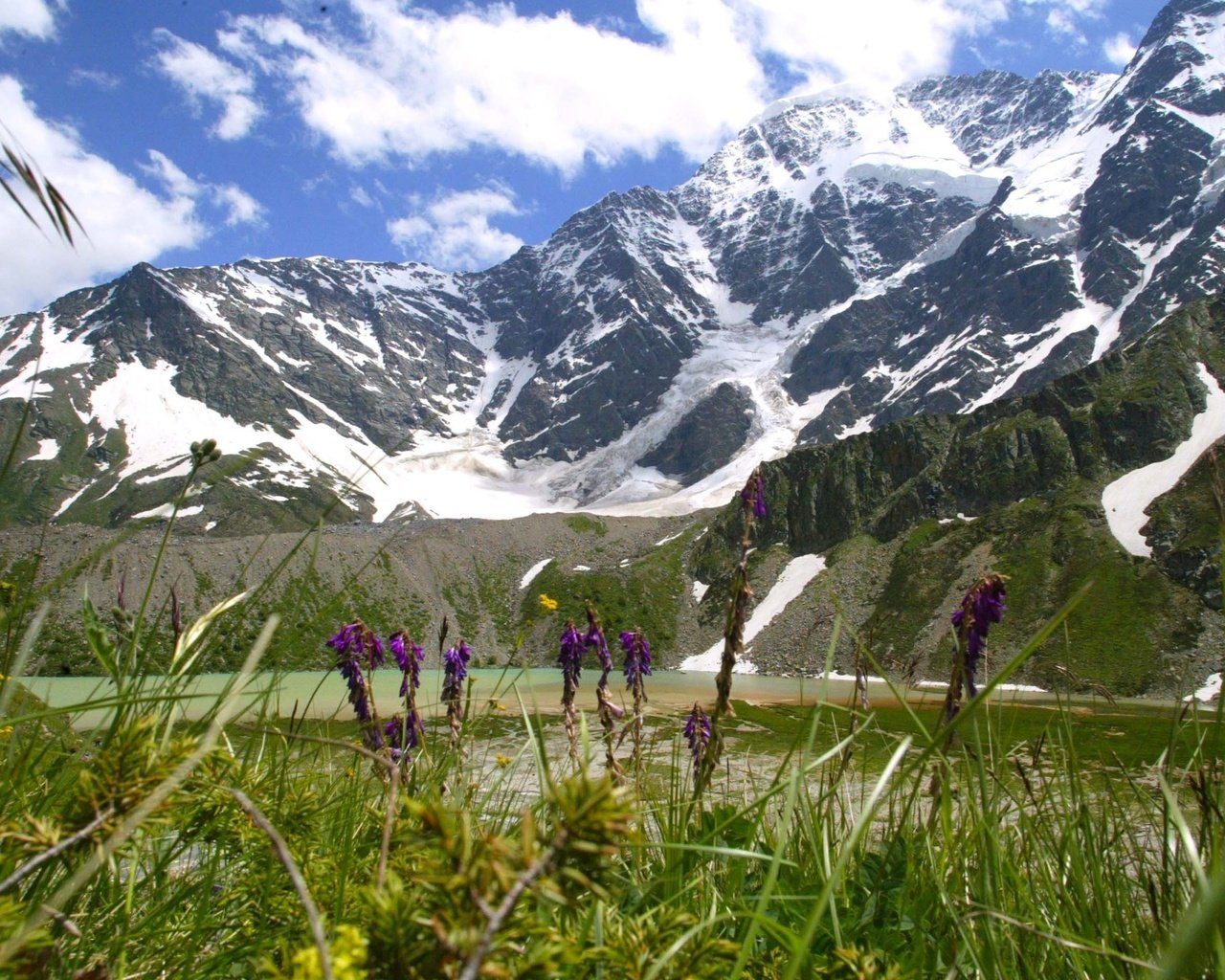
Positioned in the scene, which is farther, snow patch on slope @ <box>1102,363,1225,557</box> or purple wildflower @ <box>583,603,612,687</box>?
snow patch on slope @ <box>1102,363,1225,557</box>

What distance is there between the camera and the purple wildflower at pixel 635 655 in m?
5.98

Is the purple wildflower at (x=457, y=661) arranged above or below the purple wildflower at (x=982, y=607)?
below

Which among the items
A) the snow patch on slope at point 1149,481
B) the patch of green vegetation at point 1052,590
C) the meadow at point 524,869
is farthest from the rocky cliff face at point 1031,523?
the meadow at point 524,869

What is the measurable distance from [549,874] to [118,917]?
1.61m

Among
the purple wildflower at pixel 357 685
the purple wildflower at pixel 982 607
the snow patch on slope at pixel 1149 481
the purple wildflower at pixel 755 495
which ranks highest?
the snow patch on slope at pixel 1149 481

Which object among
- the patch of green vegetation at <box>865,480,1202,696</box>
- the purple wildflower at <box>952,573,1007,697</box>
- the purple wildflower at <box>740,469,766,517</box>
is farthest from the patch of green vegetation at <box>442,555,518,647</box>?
the purple wildflower at <box>952,573,1007,697</box>

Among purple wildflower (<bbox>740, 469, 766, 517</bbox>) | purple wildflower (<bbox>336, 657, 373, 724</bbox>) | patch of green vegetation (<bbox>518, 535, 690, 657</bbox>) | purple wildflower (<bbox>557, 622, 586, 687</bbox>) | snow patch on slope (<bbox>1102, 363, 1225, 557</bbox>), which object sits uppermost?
snow patch on slope (<bbox>1102, 363, 1225, 557</bbox>)

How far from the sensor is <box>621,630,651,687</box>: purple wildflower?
5977 mm

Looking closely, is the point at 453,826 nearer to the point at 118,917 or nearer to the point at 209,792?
the point at 209,792

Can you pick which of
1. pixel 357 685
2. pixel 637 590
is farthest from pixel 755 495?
pixel 637 590

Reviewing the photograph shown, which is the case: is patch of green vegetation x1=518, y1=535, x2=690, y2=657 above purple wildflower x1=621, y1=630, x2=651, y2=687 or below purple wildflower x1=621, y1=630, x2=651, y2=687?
above

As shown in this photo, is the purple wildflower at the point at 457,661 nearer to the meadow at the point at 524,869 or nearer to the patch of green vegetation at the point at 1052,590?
the meadow at the point at 524,869

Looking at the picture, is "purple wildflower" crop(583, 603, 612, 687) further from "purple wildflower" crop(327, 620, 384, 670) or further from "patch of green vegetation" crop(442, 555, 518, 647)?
Result: "patch of green vegetation" crop(442, 555, 518, 647)

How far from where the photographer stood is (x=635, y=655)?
618cm
